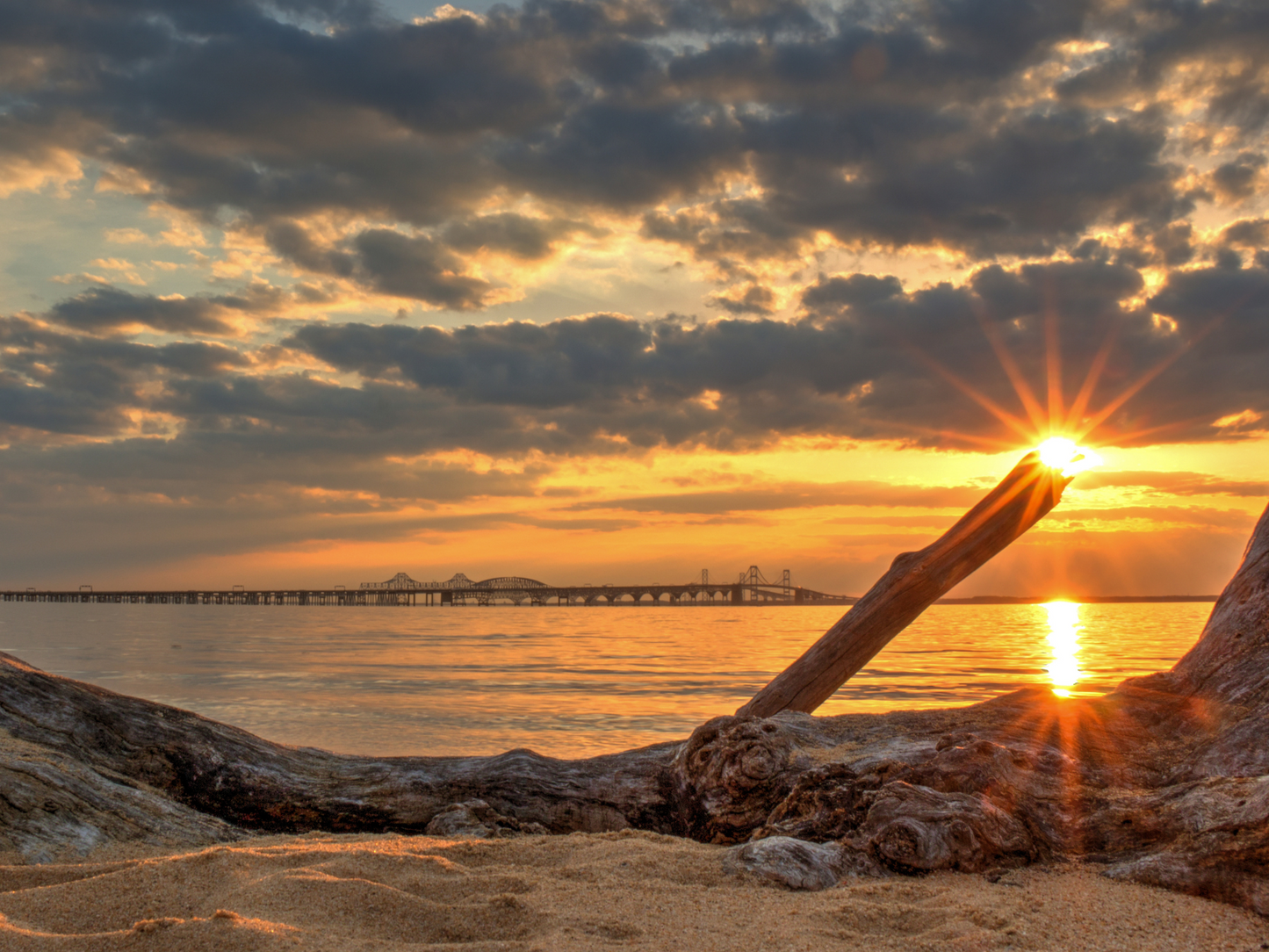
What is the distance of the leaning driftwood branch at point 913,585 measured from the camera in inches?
269

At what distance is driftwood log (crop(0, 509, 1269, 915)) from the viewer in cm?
387

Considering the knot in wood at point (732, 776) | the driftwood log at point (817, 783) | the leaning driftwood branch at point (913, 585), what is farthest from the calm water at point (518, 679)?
the knot in wood at point (732, 776)

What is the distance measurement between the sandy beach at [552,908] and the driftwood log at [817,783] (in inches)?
9.0

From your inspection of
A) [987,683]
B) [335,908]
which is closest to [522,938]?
[335,908]

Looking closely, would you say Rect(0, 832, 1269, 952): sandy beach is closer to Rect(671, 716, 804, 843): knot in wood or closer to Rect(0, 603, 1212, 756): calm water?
Rect(671, 716, 804, 843): knot in wood

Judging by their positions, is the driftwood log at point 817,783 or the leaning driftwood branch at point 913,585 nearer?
the driftwood log at point 817,783

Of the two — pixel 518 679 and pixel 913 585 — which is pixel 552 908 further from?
pixel 518 679

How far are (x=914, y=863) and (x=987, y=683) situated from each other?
72.4 feet

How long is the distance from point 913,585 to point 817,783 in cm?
273

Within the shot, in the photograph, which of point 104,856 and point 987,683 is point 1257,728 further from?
point 987,683

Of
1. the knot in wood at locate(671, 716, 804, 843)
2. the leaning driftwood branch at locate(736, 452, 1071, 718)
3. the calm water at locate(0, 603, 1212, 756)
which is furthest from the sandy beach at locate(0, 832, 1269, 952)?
the calm water at locate(0, 603, 1212, 756)

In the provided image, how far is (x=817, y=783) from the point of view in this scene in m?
4.58

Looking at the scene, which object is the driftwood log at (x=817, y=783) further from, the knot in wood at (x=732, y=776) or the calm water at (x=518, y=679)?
the calm water at (x=518, y=679)

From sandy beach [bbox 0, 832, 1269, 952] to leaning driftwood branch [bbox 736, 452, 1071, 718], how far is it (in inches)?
119
